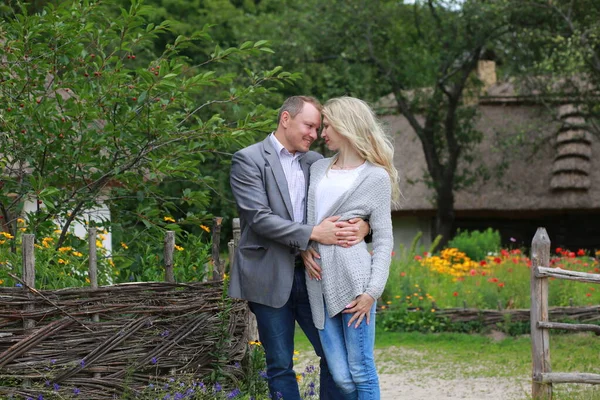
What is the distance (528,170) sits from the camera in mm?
21078

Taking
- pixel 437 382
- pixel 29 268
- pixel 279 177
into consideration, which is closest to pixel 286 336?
pixel 279 177

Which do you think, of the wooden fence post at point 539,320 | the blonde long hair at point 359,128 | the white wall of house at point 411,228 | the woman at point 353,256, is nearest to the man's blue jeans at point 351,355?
the woman at point 353,256

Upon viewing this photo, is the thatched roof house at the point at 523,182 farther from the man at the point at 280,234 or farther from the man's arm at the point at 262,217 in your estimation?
the man's arm at the point at 262,217

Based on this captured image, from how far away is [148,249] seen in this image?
5355mm

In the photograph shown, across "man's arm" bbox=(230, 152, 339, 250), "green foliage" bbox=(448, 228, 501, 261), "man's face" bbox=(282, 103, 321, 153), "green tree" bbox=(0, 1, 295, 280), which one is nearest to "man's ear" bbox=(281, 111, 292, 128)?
"man's face" bbox=(282, 103, 321, 153)

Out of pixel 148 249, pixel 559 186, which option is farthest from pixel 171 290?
pixel 559 186

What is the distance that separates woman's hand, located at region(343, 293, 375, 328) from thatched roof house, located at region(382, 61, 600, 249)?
51.7 feet

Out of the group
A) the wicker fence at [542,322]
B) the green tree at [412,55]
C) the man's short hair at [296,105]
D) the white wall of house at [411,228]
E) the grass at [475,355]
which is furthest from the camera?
the white wall of house at [411,228]

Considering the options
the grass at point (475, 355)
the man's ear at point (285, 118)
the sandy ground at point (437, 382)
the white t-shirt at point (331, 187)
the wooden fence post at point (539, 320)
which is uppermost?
the man's ear at point (285, 118)

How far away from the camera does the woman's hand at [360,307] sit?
13.1 ft

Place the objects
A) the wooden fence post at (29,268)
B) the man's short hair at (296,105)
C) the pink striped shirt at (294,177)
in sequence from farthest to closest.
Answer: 1. the wooden fence post at (29,268)
2. the pink striped shirt at (294,177)
3. the man's short hair at (296,105)

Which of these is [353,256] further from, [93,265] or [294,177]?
[93,265]

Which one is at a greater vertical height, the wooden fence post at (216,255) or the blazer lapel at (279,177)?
the blazer lapel at (279,177)

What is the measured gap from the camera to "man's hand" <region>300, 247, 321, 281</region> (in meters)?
4.11
